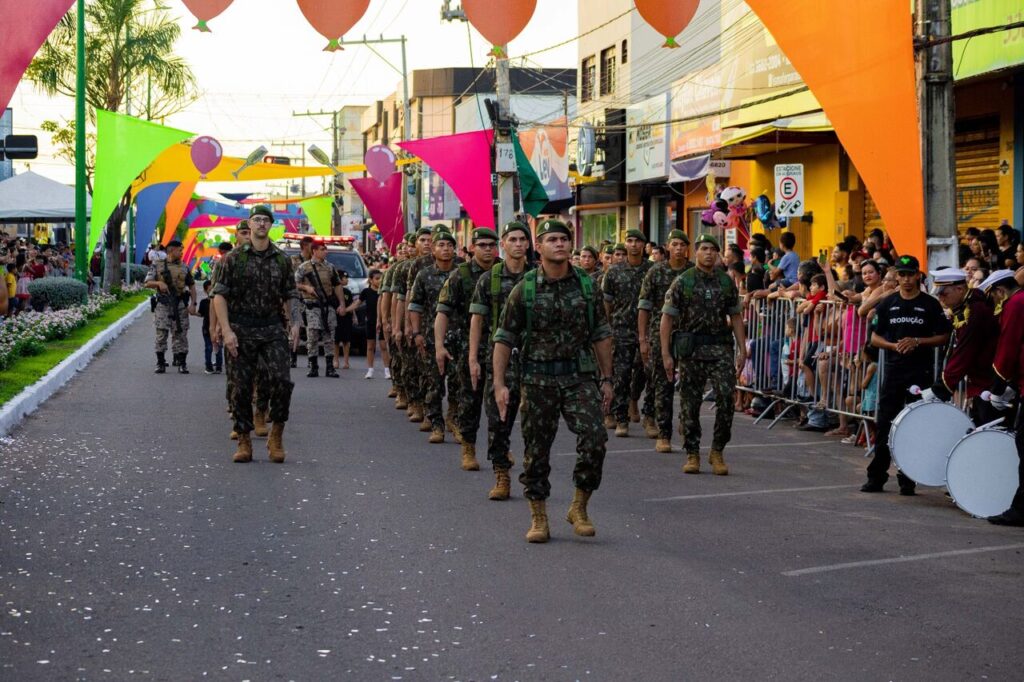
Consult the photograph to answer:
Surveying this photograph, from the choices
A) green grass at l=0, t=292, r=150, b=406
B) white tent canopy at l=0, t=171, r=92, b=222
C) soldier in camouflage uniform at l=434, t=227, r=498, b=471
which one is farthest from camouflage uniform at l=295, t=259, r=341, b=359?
white tent canopy at l=0, t=171, r=92, b=222

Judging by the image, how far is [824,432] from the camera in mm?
14539

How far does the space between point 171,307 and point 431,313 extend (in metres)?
8.05

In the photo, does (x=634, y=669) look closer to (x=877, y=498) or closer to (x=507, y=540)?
(x=507, y=540)

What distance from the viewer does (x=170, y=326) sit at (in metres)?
20.1

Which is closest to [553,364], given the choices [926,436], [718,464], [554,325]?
[554,325]

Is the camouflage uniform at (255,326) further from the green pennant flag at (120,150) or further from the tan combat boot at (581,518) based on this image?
the green pennant flag at (120,150)

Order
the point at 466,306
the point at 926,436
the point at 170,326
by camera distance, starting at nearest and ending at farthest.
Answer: the point at 926,436 < the point at 466,306 < the point at 170,326

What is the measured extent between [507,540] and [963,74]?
12.1 meters

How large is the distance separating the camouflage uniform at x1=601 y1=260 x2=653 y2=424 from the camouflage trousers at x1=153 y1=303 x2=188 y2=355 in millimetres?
8048

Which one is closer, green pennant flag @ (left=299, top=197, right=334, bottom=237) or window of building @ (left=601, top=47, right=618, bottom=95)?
window of building @ (left=601, top=47, right=618, bottom=95)

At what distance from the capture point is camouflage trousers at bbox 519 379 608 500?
8180 mm

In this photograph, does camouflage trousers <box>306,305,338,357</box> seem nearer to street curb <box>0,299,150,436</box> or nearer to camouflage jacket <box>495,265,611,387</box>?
street curb <box>0,299,150,436</box>

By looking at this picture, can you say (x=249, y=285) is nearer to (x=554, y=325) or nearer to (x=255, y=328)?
(x=255, y=328)

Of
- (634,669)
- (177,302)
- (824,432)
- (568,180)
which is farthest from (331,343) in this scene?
(568,180)
